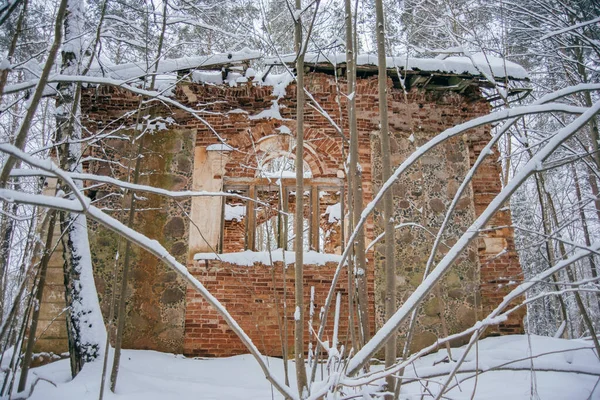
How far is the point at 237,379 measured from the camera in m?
4.19

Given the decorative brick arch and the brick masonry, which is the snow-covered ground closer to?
the brick masonry

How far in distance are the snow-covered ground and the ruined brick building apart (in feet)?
1.20

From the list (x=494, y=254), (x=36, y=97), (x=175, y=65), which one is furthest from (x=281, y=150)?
(x=36, y=97)

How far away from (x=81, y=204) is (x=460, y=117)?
19.5 feet

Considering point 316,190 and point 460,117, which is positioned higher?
A: point 460,117

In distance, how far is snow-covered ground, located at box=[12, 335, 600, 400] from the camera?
338 cm

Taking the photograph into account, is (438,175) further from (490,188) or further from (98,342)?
(98,342)

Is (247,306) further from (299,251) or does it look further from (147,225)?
(299,251)

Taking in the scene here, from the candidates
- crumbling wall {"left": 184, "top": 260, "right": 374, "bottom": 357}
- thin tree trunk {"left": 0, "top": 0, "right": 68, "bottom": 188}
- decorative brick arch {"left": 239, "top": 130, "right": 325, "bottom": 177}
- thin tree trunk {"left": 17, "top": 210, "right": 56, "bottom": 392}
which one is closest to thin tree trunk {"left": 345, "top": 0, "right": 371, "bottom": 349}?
thin tree trunk {"left": 0, "top": 0, "right": 68, "bottom": 188}

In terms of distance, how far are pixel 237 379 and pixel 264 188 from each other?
8.20 ft

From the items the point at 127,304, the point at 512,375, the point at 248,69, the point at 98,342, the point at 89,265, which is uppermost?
the point at 248,69

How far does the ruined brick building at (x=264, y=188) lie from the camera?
197 inches

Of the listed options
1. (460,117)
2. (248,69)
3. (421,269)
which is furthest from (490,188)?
(248,69)

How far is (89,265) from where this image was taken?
4.40m
